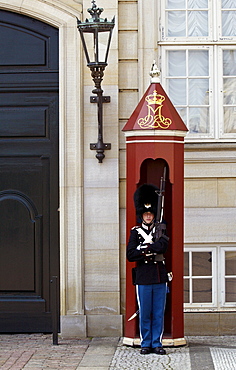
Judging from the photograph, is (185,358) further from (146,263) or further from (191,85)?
(191,85)

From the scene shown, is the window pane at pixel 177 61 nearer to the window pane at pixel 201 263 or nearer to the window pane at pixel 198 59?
the window pane at pixel 198 59

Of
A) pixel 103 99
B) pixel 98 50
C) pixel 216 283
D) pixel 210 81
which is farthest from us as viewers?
pixel 210 81

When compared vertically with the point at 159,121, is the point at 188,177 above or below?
below

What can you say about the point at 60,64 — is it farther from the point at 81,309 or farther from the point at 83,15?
the point at 81,309

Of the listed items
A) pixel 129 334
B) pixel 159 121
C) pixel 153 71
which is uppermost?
pixel 153 71

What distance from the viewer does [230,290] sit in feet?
27.2

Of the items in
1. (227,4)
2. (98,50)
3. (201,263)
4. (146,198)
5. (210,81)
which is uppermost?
(227,4)

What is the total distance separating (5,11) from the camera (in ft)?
27.6

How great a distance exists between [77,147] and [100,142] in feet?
0.88

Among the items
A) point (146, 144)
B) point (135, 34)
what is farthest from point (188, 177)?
point (135, 34)

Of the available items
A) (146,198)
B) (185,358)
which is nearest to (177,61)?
Answer: (146,198)

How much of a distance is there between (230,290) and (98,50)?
302cm

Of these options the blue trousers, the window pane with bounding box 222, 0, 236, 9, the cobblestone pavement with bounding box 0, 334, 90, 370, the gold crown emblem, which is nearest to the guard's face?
the blue trousers

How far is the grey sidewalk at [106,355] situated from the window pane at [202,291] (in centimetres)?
44
